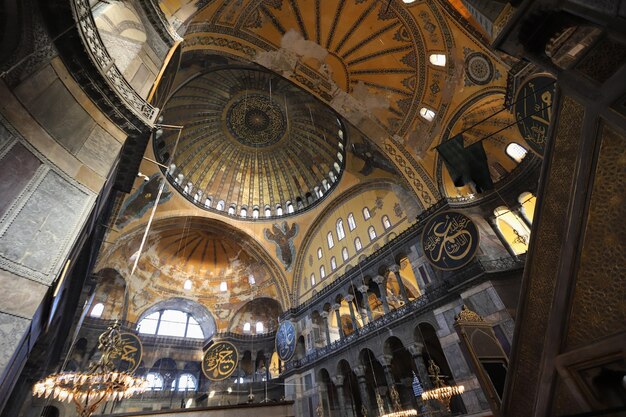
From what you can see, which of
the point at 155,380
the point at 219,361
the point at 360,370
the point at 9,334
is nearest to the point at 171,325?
the point at 155,380

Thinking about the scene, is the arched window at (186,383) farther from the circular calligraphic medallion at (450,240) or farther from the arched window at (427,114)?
the arched window at (427,114)

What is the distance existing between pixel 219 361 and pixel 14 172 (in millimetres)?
13356

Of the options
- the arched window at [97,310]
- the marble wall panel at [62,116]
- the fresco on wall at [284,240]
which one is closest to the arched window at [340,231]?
the fresco on wall at [284,240]

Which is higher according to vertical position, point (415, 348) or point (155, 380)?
point (155, 380)

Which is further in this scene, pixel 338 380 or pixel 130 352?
pixel 130 352

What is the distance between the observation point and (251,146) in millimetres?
17578

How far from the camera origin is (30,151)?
3.62m

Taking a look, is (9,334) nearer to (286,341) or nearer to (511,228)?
(511,228)

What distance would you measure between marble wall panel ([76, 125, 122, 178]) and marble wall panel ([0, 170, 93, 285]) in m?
0.52

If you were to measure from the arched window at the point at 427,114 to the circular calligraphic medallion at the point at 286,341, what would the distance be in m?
11.7

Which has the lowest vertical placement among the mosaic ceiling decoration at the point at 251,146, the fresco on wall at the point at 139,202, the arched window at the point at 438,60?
the arched window at the point at 438,60

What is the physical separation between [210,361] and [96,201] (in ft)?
40.6

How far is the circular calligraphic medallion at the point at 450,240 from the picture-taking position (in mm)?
8219

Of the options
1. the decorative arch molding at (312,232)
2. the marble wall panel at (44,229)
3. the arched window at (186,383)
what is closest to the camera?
the marble wall panel at (44,229)
